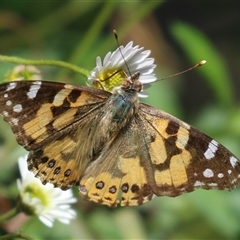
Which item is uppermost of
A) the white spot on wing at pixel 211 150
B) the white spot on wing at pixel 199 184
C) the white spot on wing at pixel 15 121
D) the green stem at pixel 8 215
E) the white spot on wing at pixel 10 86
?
the white spot on wing at pixel 10 86

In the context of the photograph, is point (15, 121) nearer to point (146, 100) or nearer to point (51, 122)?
point (51, 122)

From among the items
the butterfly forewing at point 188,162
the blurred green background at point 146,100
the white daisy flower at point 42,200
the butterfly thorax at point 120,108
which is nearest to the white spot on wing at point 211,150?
the butterfly forewing at point 188,162

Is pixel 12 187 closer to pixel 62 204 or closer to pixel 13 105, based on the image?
pixel 62 204

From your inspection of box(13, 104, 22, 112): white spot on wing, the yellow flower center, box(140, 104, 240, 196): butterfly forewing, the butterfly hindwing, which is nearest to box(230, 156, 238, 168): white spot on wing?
box(140, 104, 240, 196): butterfly forewing

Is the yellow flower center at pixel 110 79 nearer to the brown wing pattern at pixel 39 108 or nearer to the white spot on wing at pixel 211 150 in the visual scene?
the brown wing pattern at pixel 39 108

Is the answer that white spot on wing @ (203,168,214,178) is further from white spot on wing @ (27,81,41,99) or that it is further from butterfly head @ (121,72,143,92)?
white spot on wing @ (27,81,41,99)

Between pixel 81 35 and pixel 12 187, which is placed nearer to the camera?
pixel 12 187

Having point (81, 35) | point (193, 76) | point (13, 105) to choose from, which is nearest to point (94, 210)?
point (81, 35)
